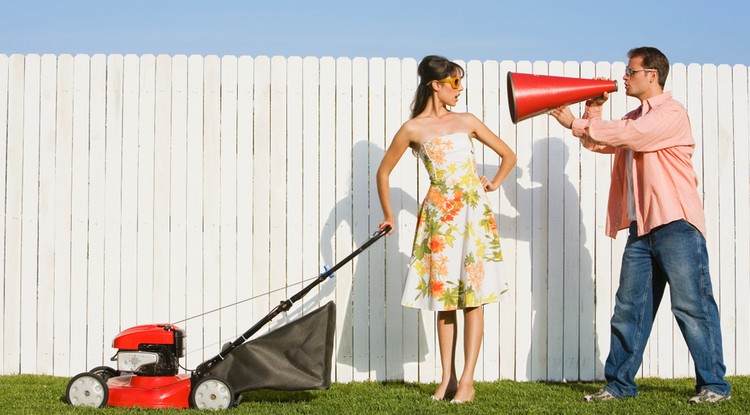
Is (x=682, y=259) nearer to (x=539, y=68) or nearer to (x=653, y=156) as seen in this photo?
(x=653, y=156)

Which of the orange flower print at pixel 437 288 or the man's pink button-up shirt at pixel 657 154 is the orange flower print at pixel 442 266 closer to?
the orange flower print at pixel 437 288

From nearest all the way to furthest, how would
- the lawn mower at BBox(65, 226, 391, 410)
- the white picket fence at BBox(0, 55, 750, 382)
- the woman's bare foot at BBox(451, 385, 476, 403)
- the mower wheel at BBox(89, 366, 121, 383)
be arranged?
the lawn mower at BBox(65, 226, 391, 410)
the woman's bare foot at BBox(451, 385, 476, 403)
the mower wheel at BBox(89, 366, 121, 383)
the white picket fence at BBox(0, 55, 750, 382)

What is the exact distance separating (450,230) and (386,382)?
133 cm

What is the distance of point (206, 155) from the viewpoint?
6766mm

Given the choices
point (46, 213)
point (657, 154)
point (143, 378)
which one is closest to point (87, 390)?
point (143, 378)

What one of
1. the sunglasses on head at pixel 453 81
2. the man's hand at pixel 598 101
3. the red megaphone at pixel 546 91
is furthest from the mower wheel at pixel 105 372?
the man's hand at pixel 598 101

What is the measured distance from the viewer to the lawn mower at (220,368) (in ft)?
18.8

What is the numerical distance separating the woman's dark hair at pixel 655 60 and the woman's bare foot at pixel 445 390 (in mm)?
2064

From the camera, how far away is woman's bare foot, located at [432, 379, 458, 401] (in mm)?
6062

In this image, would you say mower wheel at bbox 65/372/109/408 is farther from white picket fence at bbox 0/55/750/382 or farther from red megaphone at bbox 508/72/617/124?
red megaphone at bbox 508/72/617/124

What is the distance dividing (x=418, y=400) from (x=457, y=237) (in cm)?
94

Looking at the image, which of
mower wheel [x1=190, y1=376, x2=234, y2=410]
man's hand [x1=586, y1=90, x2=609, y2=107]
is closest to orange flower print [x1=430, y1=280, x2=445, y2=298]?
mower wheel [x1=190, y1=376, x2=234, y2=410]

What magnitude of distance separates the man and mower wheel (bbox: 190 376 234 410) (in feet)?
6.61

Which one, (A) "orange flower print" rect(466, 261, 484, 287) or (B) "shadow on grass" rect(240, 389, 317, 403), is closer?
(A) "orange flower print" rect(466, 261, 484, 287)
